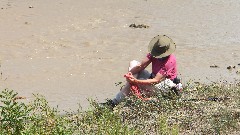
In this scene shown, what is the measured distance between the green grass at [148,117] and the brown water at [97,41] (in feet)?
4.89

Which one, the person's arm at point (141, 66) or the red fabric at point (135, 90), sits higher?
the person's arm at point (141, 66)

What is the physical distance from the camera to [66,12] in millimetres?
14281

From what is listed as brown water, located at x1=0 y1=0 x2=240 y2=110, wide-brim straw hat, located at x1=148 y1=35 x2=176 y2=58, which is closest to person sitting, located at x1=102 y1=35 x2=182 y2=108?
wide-brim straw hat, located at x1=148 y1=35 x2=176 y2=58

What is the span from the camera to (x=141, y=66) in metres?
7.25

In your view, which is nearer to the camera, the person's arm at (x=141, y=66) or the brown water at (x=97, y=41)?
the person's arm at (x=141, y=66)

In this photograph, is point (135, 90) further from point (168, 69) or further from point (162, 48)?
point (162, 48)

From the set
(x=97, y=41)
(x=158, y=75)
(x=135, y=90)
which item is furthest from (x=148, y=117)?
(x=97, y=41)

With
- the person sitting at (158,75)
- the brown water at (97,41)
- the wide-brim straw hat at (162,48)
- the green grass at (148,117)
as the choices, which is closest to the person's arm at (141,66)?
the person sitting at (158,75)

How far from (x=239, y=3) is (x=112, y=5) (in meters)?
3.72

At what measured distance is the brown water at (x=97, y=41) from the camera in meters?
8.95

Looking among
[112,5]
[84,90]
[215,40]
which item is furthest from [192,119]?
[112,5]

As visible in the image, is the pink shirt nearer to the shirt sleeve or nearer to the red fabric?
the shirt sleeve

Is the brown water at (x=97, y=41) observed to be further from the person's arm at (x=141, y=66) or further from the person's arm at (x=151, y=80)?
the person's arm at (x=151, y=80)

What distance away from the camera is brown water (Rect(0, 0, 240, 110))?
895 centimetres
